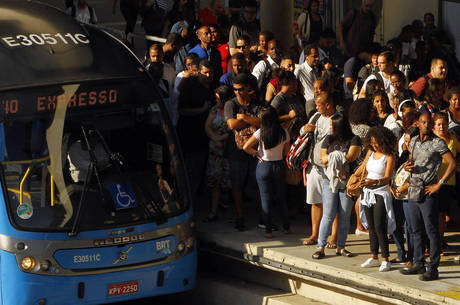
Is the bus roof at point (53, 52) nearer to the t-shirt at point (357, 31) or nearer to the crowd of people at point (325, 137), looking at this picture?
the crowd of people at point (325, 137)

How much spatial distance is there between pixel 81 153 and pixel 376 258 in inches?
132

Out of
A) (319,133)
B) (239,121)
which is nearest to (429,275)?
(319,133)

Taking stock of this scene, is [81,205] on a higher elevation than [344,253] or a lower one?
higher

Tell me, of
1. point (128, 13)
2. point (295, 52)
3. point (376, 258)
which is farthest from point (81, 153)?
point (128, 13)

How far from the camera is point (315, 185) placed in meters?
11.7

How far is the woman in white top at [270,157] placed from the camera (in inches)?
472

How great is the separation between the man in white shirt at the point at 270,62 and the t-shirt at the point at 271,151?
238 cm

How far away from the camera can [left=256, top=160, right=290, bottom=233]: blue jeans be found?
39.9 ft

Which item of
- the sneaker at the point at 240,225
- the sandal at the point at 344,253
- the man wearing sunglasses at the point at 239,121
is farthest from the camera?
the sneaker at the point at 240,225

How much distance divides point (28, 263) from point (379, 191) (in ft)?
12.1

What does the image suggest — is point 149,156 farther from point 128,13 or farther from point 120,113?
point 128,13

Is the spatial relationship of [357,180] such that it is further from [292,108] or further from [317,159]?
[292,108]

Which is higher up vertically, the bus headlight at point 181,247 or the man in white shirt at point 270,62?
the man in white shirt at point 270,62

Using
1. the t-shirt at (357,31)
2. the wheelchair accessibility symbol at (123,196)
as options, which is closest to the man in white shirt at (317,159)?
the wheelchair accessibility symbol at (123,196)
